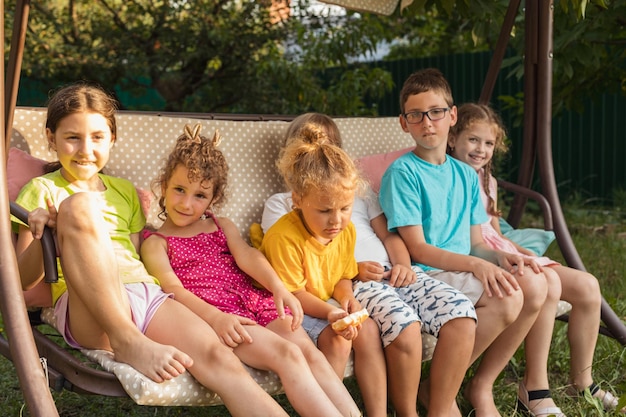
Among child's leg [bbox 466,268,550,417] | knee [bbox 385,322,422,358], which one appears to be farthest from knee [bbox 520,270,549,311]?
knee [bbox 385,322,422,358]

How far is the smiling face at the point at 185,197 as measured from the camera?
2.62 metres

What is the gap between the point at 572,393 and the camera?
10.1 feet

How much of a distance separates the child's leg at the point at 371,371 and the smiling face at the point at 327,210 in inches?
13.0

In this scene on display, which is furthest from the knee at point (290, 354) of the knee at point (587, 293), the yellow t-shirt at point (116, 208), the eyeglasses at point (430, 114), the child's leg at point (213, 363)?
the knee at point (587, 293)

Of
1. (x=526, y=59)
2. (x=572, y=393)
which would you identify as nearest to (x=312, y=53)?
(x=526, y=59)

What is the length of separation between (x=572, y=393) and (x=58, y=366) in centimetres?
183

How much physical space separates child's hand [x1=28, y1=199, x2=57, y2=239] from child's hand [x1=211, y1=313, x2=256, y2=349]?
0.53 m

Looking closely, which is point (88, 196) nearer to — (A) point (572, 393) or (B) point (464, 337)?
(B) point (464, 337)

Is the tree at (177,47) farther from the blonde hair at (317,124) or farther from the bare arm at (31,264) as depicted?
the bare arm at (31,264)

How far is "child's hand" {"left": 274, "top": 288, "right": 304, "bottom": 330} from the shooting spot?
243 centimetres

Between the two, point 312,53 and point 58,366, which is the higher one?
point 312,53

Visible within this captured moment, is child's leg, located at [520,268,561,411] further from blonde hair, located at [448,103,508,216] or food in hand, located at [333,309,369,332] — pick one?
food in hand, located at [333,309,369,332]

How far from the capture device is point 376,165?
343 centimetres

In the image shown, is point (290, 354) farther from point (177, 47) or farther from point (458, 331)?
point (177, 47)
